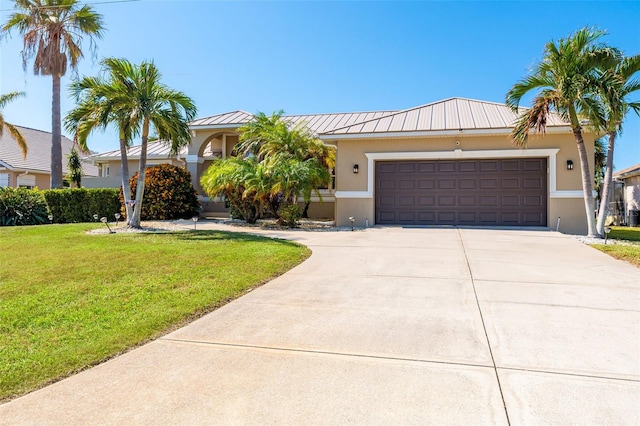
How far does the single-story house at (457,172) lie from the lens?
1220 cm

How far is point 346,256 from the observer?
25.7ft

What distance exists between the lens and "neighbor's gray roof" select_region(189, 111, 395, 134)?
57.8 feet

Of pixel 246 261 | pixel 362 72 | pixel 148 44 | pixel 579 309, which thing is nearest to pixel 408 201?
pixel 362 72

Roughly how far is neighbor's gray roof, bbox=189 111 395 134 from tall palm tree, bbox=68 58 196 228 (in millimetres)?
5565

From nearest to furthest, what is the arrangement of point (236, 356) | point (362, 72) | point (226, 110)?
1. point (236, 356)
2. point (362, 72)
3. point (226, 110)

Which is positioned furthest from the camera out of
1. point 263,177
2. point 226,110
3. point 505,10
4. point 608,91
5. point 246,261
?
point 226,110

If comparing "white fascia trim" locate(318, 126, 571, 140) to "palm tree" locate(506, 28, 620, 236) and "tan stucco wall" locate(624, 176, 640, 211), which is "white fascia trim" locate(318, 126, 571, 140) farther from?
"tan stucco wall" locate(624, 176, 640, 211)

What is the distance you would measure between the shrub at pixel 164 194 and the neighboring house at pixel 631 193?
73.9 ft

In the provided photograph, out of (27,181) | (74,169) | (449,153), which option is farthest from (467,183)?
(27,181)

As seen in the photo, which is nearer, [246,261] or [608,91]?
[246,261]

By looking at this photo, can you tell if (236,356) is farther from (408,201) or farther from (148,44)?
(148,44)

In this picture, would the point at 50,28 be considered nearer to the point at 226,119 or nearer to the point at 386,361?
the point at 226,119

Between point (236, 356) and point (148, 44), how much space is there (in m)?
12.7

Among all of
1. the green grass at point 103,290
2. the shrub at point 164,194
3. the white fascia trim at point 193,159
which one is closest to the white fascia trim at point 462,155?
the green grass at point 103,290
